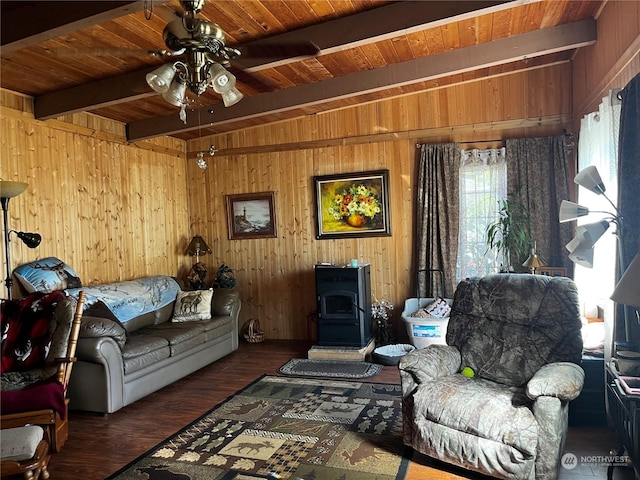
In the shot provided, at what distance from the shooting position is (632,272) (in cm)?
194

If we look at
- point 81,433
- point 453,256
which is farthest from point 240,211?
point 81,433

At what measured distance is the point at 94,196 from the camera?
16.2 ft

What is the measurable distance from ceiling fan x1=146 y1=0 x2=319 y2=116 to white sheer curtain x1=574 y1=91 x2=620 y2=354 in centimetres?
263

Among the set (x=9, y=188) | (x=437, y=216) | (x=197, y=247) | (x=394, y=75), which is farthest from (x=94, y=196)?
(x=437, y=216)

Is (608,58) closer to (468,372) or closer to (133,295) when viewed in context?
(468,372)

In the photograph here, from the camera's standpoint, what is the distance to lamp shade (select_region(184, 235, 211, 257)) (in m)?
6.09

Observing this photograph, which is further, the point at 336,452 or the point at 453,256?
the point at 453,256

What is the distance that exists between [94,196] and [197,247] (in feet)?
4.97

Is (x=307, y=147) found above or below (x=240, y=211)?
above

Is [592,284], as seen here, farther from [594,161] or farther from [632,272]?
[632,272]

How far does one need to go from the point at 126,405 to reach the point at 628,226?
4003 mm

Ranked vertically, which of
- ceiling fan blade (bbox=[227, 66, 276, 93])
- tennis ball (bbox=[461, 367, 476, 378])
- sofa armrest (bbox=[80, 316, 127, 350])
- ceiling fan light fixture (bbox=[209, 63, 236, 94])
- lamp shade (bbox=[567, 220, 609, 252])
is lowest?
tennis ball (bbox=[461, 367, 476, 378])

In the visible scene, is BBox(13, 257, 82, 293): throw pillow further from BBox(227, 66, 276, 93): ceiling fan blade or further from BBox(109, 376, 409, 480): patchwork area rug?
BBox(227, 66, 276, 93): ceiling fan blade
